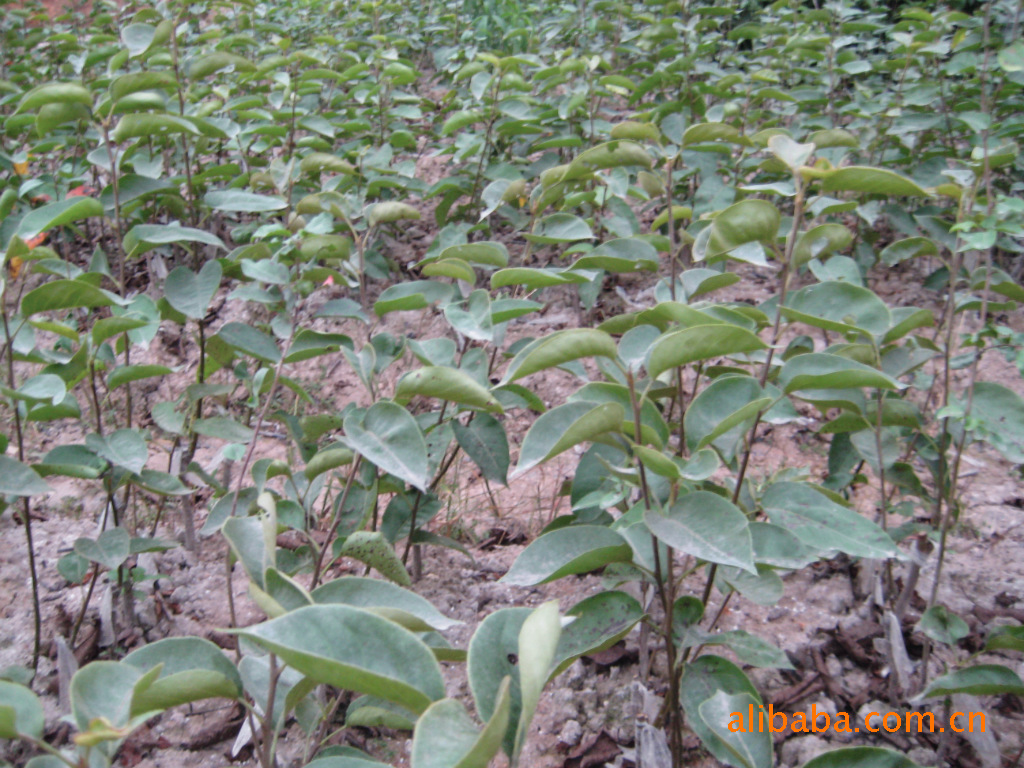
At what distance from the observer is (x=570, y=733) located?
140cm

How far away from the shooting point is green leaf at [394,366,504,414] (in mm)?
1120

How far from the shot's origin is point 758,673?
1.52 meters

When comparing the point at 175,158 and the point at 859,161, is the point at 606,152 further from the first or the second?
the point at 175,158

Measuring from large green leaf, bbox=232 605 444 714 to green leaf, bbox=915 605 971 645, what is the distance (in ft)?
3.38

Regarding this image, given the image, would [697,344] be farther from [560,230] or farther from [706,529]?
[560,230]

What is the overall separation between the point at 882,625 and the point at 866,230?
1.89m

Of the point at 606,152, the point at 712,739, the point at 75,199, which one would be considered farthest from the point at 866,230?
the point at 75,199

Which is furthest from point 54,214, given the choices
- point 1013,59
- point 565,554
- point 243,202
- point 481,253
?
point 1013,59

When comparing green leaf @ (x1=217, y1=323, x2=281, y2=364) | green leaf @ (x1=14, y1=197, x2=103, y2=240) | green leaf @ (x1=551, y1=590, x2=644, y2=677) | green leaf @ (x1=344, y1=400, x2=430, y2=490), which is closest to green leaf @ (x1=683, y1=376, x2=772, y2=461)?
green leaf @ (x1=551, y1=590, x2=644, y2=677)

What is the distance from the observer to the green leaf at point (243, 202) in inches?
65.7

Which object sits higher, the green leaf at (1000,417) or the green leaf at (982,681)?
the green leaf at (1000,417)

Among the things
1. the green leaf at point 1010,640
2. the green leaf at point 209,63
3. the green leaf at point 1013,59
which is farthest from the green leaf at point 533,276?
the green leaf at point 1013,59

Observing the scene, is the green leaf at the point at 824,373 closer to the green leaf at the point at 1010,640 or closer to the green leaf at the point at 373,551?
the green leaf at the point at 1010,640

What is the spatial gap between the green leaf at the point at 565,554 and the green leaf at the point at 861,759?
1.19 feet
